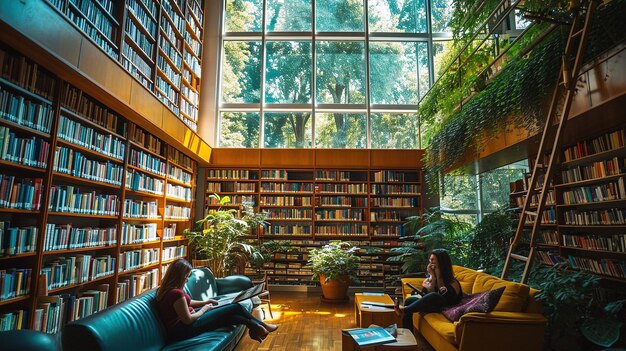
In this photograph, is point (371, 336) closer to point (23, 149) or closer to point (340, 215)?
point (23, 149)

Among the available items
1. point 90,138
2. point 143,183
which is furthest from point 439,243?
point 90,138

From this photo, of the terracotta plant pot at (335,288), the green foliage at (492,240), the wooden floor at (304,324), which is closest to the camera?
the wooden floor at (304,324)

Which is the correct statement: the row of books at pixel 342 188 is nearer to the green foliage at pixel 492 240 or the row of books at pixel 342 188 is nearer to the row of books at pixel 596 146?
the green foliage at pixel 492 240

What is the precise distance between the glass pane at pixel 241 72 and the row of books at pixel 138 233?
3.85 meters

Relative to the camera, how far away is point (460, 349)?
8.61ft

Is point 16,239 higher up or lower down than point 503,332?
higher up

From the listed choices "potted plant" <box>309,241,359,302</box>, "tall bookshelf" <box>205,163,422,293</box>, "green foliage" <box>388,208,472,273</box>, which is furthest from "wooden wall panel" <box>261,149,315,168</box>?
→ "green foliage" <box>388,208,472,273</box>

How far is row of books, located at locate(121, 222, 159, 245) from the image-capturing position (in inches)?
165

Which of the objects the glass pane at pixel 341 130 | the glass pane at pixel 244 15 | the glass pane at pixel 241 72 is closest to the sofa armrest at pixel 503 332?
the glass pane at pixel 341 130

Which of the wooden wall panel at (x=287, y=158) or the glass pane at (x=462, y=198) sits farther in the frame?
the glass pane at (x=462, y=198)

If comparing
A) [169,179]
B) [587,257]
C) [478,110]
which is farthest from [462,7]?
[169,179]

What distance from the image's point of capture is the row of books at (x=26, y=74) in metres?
2.49

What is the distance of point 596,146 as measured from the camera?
158 inches

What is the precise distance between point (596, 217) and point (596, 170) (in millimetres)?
578
